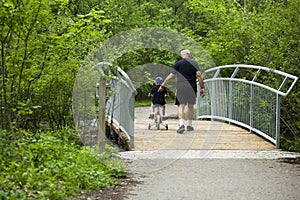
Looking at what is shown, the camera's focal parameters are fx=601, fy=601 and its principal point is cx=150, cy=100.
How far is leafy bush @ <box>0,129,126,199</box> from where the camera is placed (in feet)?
20.2

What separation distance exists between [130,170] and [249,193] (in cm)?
Answer: 203

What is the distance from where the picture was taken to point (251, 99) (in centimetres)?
1235

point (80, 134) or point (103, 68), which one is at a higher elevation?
point (103, 68)

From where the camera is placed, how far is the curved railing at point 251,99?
35.9 feet

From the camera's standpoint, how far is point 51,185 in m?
6.19

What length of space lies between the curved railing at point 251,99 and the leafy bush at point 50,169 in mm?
3739

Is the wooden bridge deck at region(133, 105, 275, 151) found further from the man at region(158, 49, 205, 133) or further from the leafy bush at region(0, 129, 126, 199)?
the leafy bush at region(0, 129, 126, 199)

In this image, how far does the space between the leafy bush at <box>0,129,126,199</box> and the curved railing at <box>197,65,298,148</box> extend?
12.3ft

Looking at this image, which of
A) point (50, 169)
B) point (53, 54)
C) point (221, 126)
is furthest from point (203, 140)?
point (50, 169)

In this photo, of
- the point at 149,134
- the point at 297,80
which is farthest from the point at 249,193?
the point at 149,134

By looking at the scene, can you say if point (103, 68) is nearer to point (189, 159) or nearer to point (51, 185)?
point (189, 159)

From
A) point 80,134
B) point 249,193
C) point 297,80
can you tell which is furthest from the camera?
point 297,80

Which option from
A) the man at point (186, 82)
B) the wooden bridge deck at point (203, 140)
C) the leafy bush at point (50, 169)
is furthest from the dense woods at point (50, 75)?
the man at point (186, 82)

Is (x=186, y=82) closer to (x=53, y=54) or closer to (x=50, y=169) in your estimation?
(x=53, y=54)
